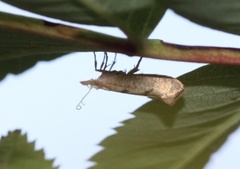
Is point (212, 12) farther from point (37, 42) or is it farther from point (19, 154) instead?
point (19, 154)

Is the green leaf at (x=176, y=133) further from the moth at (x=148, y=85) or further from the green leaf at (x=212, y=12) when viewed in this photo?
the green leaf at (x=212, y=12)

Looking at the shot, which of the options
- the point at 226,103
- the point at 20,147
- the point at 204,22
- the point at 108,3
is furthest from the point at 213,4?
the point at 20,147

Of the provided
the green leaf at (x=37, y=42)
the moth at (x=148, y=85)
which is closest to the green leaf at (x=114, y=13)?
the green leaf at (x=37, y=42)

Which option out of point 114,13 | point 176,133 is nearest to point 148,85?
point 176,133

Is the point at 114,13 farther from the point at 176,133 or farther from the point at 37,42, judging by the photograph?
the point at 176,133

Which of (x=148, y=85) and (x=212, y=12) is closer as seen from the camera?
(x=212, y=12)

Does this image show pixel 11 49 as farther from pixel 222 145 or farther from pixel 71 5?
pixel 222 145
